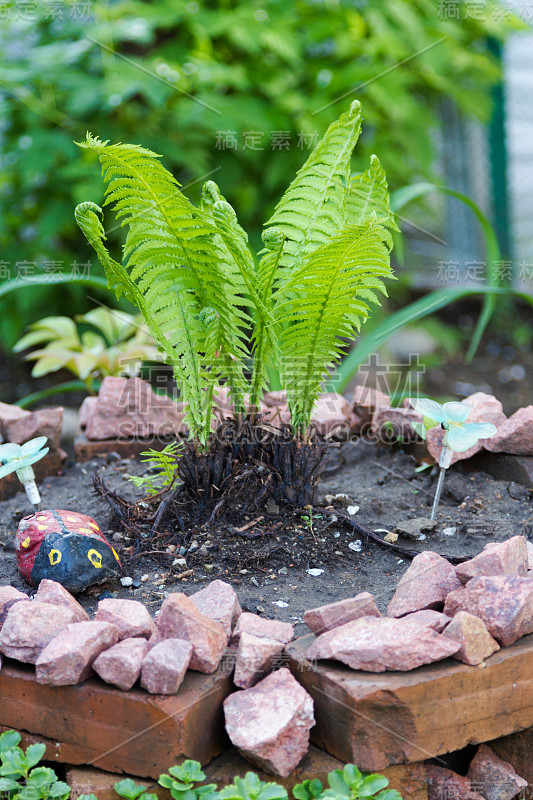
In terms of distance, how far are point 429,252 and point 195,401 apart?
13.1 feet

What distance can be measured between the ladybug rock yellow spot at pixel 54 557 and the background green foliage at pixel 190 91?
7.18 ft

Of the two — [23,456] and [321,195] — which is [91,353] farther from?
[321,195]

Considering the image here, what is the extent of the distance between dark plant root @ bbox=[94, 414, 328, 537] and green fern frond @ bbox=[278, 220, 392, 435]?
0.07 m

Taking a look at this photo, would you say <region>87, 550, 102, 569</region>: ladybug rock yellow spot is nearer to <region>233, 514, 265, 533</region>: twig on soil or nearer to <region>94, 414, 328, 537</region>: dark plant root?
<region>94, 414, 328, 537</region>: dark plant root

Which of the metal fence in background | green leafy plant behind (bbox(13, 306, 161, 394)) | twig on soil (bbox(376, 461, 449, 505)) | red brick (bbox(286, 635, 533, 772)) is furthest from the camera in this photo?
the metal fence in background

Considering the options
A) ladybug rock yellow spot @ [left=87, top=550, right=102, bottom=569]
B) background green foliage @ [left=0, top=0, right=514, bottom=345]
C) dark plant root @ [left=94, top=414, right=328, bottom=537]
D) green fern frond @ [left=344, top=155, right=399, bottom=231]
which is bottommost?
ladybug rock yellow spot @ [left=87, top=550, right=102, bottom=569]

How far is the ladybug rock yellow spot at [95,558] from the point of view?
140cm

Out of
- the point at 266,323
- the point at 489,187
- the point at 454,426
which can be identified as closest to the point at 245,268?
the point at 266,323

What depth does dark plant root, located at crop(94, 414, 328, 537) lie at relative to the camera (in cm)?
157

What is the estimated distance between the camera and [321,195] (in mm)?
1580

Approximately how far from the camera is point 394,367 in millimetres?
4609

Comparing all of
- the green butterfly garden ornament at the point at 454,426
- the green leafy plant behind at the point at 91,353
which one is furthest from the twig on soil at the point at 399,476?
the green leafy plant behind at the point at 91,353

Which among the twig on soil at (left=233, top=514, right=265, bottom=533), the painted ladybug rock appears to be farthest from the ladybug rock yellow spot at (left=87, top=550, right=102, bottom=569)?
the twig on soil at (left=233, top=514, right=265, bottom=533)

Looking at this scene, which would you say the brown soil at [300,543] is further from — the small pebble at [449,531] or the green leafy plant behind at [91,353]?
the green leafy plant behind at [91,353]
